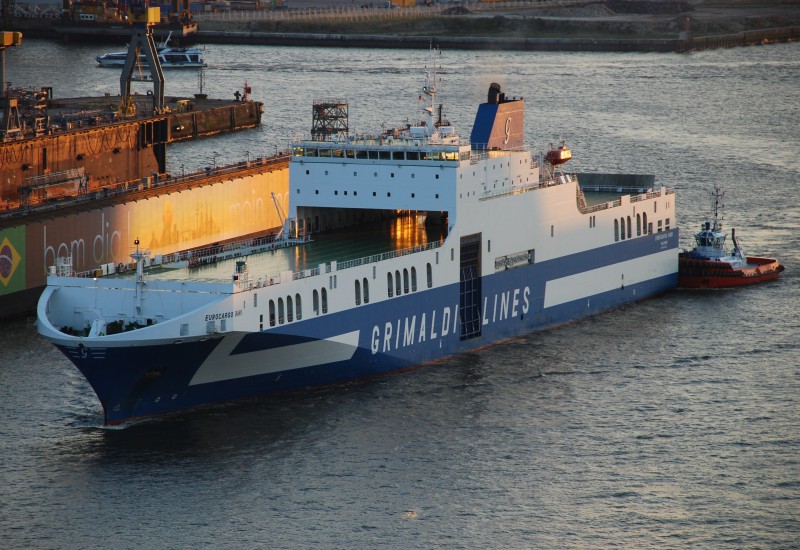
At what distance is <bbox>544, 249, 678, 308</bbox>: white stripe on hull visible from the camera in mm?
49094

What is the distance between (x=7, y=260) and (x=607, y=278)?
728 inches

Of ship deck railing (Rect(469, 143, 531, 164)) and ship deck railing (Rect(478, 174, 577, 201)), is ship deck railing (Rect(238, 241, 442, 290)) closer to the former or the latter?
ship deck railing (Rect(478, 174, 577, 201))

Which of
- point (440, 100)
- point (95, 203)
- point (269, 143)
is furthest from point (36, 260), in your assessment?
point (440, 100)

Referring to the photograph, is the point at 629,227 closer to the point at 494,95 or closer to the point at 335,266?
the point at 494,95

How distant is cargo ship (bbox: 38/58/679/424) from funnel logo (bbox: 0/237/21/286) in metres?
8.42

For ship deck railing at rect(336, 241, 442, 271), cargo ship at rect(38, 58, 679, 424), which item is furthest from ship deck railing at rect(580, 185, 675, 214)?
ship deck railing at rect(336, 241, 442, 271)

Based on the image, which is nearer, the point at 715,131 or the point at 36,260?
the point at 36,260

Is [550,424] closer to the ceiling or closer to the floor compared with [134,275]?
closer to the floor

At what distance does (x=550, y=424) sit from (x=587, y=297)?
38.4 feet

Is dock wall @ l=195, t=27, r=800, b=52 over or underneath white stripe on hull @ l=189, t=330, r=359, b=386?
over

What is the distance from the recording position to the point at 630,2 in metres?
157

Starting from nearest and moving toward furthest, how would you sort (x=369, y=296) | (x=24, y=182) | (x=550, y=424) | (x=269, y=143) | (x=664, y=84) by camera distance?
(x=550, y=424) < (x=369, y=296) < (x=24, y=182) < (x=269, y=143) < (x=664, y=84)

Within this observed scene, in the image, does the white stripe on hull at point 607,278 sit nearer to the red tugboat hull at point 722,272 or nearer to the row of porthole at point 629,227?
the red tugboat hull at point 722,272

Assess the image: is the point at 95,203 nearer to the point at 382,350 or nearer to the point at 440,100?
the point at 382,350
